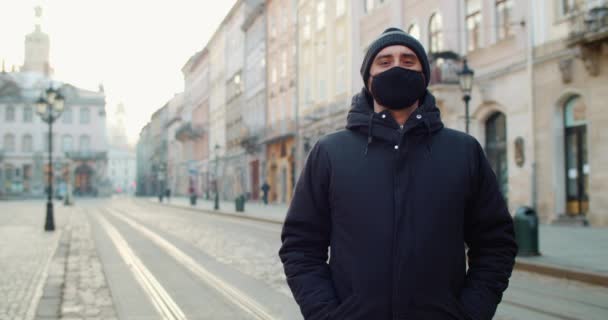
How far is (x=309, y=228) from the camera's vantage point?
2711mm

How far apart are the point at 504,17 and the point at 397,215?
67.8ft

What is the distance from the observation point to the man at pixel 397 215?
243 cm

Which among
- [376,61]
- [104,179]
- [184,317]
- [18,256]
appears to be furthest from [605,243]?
[104,179]

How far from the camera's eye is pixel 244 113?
57.8m

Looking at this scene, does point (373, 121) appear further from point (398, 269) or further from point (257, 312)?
point (257, 312)

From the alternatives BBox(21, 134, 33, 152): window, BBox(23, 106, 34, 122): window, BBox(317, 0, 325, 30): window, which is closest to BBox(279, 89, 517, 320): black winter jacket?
BBox(317, 0, 325, 30): window

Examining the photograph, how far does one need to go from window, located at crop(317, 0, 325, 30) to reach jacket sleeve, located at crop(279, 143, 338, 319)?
118ft

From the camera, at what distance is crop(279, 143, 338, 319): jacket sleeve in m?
2.61

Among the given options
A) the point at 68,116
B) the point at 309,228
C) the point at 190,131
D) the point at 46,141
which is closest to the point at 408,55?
the point at 309,228

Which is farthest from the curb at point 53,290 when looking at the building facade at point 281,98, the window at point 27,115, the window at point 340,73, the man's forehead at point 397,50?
the window at point 27,115

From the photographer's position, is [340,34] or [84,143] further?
[84,143]

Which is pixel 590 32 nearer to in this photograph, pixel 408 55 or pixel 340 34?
pixel 408 55

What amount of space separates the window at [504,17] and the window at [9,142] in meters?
81.5

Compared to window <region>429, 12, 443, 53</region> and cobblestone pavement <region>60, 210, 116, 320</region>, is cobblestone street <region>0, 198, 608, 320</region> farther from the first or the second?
window <region>429, 12, 443, 53</region>
